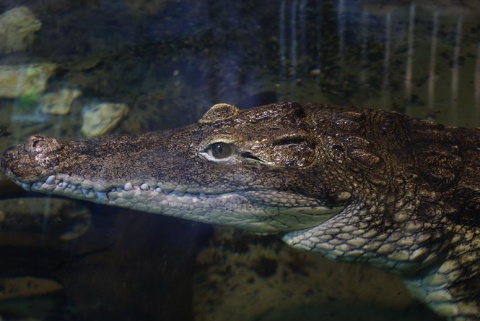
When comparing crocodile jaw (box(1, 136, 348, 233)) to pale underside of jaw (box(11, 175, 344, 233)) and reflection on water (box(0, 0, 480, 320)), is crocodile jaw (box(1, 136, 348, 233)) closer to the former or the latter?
pale underside of jaw (box(11, 175, 344, 233))

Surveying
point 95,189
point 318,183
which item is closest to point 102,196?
point 95,189

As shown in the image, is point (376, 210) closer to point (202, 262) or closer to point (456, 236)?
point (456, 236)

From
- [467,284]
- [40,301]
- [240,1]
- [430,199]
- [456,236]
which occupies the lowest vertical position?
[40,301]

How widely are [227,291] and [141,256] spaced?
2.12 ft

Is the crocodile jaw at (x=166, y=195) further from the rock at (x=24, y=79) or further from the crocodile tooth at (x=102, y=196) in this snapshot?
the rock at (x=24, y=79)

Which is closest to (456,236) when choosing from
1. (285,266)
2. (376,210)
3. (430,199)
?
(430,199)

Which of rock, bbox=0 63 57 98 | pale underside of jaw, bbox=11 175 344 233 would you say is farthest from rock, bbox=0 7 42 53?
pale underside of jaw, bbox=11 175 344 233

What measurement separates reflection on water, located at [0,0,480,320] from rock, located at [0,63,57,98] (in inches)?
0.6

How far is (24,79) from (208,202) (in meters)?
2.97

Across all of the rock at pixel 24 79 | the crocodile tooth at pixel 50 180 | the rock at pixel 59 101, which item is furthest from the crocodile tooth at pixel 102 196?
the rock at pixel 24 79

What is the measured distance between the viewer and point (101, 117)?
4504 millimetres

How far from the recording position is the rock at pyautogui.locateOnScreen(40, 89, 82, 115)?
15.2 ft

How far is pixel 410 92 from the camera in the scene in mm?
4516

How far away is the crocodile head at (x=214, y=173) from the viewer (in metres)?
2.67
